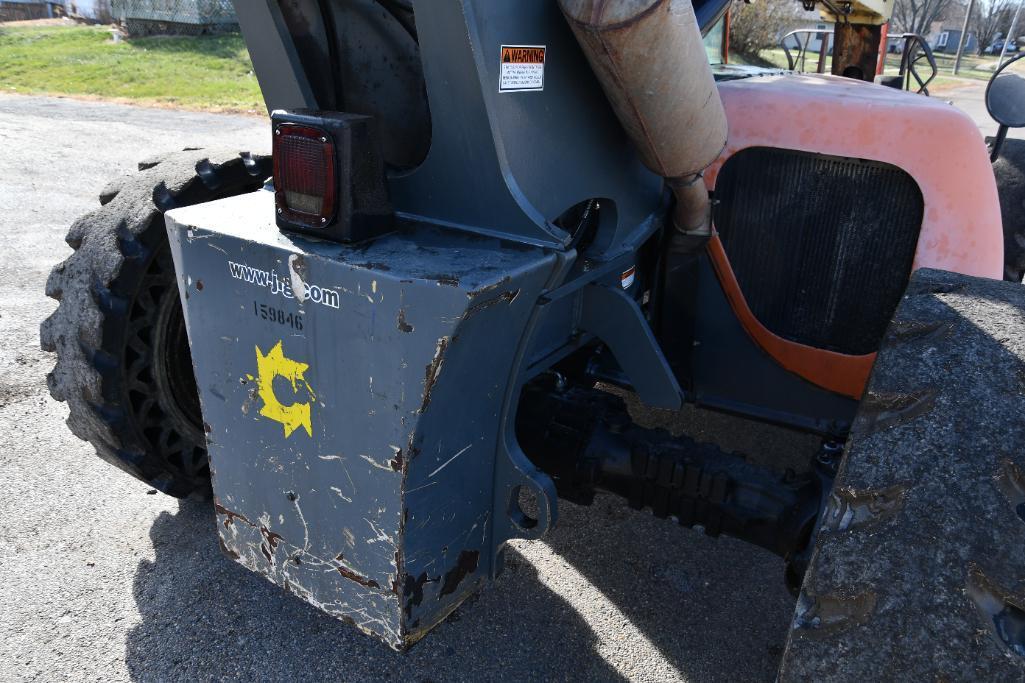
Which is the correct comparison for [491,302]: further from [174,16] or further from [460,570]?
[174,16]

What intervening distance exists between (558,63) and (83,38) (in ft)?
91.4

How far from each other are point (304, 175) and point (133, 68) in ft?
65.8

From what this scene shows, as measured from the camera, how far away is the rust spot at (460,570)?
2.02m

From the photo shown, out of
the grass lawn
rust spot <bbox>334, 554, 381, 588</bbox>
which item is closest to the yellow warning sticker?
rust spot <bbox>334, 554, 381, 588</bbox>

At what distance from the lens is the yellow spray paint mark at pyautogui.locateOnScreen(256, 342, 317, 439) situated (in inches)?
74.0

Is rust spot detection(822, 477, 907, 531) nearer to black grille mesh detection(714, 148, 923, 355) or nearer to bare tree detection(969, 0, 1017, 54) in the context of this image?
black grille mesh detection(714, 148, 923, 355)

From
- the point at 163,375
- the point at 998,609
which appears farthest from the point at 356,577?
the point at 998,609

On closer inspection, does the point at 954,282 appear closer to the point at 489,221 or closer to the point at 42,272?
the point at 489,221

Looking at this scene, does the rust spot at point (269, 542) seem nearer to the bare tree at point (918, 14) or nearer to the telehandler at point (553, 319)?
the telehandler at point (553, 319)

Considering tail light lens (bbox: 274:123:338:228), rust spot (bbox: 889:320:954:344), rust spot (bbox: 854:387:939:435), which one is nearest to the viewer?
rust spot (bbox: 854:387:939:435)

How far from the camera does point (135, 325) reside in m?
2.62

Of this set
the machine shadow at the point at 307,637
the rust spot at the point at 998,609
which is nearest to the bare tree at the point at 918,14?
the machine shadow at the point at 307,637

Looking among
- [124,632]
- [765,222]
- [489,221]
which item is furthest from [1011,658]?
[124,632]

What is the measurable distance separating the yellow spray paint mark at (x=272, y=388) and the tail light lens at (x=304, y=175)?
0.30 m
